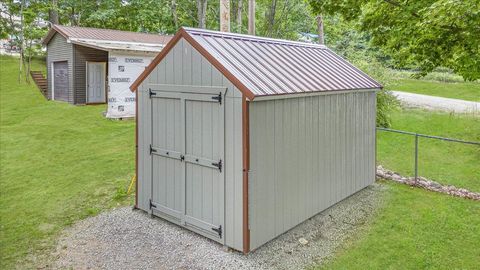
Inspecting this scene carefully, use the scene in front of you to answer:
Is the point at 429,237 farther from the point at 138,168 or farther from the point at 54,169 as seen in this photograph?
the point at 54,169

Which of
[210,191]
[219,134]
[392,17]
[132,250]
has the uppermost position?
[392,17]

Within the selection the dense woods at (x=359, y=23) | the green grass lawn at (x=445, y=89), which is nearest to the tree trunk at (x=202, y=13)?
the dense woods at (x=359, y=23)

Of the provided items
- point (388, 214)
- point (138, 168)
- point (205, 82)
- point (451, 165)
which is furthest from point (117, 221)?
point (451, 165)

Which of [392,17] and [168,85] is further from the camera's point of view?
[392,17]

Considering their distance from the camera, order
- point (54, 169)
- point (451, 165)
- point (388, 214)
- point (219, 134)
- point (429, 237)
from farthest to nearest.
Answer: point (451, 165), point (54, 169), point (388, 214), point (429, 237), point (219, 134)

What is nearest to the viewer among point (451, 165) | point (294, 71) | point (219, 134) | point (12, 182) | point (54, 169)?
point (219, 134)

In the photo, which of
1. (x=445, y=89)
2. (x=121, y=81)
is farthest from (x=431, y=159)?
(x=445, y=89)

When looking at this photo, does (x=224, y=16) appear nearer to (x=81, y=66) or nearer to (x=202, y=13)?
(x=202, y=13)

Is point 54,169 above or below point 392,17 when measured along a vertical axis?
below

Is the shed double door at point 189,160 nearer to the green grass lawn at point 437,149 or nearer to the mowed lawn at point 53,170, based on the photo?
the mowed lawn at point 53,170

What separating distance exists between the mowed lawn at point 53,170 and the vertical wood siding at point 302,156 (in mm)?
3228

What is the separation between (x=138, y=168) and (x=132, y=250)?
68.0 inches

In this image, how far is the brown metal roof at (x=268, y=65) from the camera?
5185 mm

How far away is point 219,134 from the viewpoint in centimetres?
536
